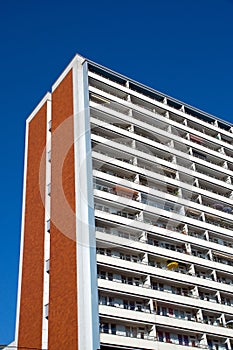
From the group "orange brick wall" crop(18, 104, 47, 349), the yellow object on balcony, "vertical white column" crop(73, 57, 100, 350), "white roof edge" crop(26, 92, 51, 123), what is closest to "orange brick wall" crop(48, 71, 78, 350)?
"vertical white column" crop(73, 57, 100, 350)

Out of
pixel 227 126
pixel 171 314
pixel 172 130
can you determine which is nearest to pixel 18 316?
pixel 171 314

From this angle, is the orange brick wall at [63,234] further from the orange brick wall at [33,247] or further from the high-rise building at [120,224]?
the orange brick wall at [33,247]

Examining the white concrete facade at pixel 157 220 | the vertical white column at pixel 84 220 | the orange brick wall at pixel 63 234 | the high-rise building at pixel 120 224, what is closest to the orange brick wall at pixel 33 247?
the high-rise building at pixel 120 224

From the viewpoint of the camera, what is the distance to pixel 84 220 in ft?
115

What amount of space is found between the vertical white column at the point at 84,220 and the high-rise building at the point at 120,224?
9 cm

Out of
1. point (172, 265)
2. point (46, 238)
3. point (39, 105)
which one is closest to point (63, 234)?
point (46, 238)

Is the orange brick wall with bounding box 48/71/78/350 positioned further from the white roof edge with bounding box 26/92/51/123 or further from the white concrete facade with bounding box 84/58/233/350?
the white roof edge with bounding box 26/92/51/123

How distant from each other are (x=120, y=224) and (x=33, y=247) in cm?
885

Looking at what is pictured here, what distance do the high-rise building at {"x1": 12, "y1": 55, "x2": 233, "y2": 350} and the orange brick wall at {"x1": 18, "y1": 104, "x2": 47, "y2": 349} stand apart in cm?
14

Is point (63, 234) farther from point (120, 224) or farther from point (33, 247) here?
point (33, 247)

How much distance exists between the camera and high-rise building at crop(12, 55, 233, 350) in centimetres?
3331

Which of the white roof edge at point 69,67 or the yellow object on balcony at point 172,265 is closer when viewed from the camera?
the yellow object on balcony at point 172,265

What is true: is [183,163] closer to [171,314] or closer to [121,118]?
[121,118]

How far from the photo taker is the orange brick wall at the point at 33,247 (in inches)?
1437
